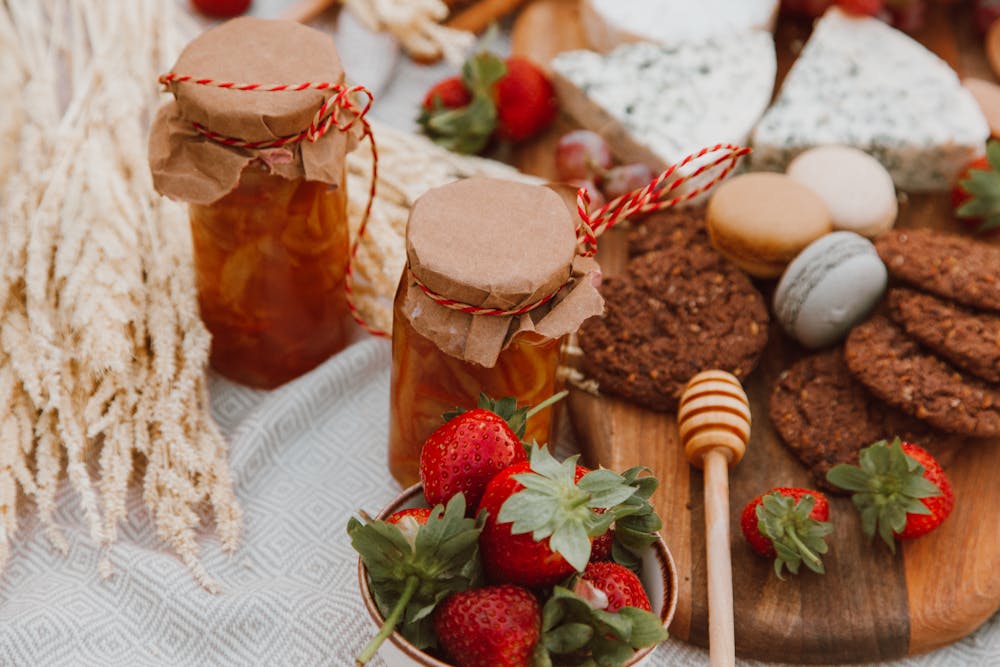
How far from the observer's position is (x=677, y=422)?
173 cm

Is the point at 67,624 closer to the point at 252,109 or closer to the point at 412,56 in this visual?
the point at 252,109

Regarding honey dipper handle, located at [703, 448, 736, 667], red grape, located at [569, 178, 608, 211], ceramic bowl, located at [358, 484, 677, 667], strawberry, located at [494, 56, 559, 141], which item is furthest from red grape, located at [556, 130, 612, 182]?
ceramic bowl, located at [358, 484, 677, 667]

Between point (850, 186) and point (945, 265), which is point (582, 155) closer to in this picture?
point (850, 186)

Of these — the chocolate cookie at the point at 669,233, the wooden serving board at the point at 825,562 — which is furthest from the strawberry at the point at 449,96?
the wooden serving board at the point at 825,562

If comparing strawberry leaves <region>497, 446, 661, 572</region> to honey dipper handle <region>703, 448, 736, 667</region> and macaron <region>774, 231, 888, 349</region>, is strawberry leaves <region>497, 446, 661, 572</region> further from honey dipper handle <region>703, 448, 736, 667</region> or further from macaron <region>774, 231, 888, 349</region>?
macaron <region>774, 231, 888, 349</region>

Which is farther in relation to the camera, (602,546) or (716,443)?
(716,443)

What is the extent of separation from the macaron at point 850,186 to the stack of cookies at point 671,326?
0.24 metres

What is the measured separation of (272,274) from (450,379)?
1.21 feet

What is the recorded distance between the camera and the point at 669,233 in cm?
193

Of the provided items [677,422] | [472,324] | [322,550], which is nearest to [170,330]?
[322,550]

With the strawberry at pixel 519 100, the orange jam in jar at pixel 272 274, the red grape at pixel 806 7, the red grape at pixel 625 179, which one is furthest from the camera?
the red grape at pixel 806 7

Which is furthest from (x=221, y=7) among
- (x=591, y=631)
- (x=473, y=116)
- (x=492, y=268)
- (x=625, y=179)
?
(x=591, y=631)

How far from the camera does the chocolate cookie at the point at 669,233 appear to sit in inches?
75.2

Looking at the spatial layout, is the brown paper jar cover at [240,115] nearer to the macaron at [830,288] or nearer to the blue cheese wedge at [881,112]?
the macaron at [830,288]
